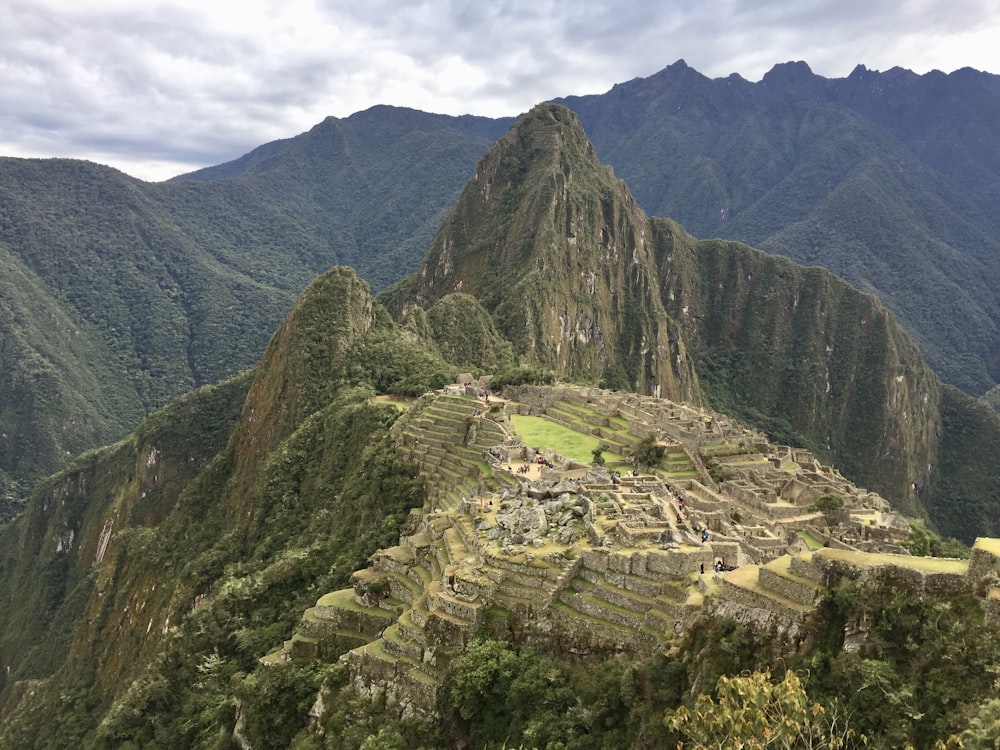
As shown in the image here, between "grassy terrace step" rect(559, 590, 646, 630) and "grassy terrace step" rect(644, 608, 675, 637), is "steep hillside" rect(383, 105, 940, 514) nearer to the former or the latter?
"grassy terrace step" rect(559, 590, 646, 630)

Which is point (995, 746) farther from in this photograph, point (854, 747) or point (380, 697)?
point (380, 697)

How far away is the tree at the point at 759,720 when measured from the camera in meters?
11.8

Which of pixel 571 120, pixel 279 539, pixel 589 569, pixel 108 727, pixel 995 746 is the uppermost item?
pixel 571 120

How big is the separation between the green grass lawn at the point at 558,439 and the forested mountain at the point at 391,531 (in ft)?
13.5

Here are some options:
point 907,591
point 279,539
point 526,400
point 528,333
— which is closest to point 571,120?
point 528,333

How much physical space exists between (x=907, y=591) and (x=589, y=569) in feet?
27.3

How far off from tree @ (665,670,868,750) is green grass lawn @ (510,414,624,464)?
30.2 meters

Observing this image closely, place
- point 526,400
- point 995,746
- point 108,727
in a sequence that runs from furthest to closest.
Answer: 1. point 526,400
2. point 108,727
3. point 995,746

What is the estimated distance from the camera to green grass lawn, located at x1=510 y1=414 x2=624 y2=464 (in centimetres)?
4588

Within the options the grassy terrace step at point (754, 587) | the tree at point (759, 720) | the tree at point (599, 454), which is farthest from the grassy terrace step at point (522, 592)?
the tree at point (599, 454)

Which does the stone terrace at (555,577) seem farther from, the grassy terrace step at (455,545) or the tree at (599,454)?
the tree at (599,454)

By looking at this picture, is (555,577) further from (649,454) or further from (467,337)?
(467,337)

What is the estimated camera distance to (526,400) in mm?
65875

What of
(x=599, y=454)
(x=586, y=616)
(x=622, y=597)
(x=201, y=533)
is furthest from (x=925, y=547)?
(x=201, y=533)
